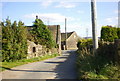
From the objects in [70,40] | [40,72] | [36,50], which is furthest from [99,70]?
[70,40]

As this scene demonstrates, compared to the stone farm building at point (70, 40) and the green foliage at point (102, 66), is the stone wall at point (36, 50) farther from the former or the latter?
the stone farm building at point (70, 40)

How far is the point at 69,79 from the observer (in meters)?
9.73

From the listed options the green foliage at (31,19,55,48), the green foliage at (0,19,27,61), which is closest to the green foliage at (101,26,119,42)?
the green foliage at (0,19,27,61)

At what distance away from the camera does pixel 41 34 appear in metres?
30.7

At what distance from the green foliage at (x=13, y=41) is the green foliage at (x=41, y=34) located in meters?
10.8

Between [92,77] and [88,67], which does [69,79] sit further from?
[92,77]

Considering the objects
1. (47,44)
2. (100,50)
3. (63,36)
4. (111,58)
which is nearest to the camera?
(111,58)

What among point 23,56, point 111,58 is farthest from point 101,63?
point 23,56

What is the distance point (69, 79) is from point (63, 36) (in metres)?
54.3

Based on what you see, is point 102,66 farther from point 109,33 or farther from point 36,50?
point 36,50

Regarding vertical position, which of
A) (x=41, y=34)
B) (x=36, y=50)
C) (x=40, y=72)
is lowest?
(x=40, y=72)

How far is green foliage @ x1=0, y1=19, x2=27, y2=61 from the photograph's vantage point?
672 inches

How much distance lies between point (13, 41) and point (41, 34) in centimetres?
1279

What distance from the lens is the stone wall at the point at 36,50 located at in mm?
22631
